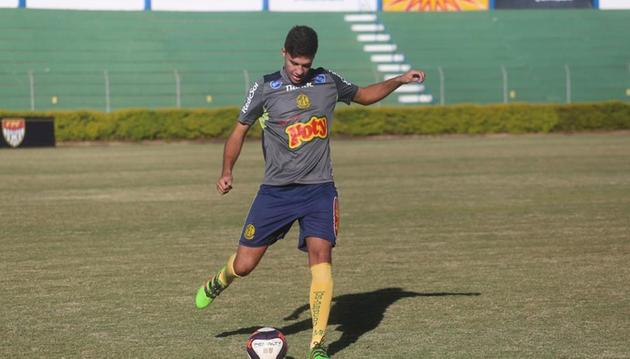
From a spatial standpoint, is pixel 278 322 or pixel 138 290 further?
pixel 138 290

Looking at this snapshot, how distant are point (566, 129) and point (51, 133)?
1885cm

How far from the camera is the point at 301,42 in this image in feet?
23.6

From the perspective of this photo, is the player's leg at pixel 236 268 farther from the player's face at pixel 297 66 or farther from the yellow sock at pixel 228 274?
the player's face at pixel 297 66

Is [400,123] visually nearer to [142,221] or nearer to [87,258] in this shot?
[142,221]

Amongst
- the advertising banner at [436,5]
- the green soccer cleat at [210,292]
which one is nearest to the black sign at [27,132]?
the advertising banner at [436,5]

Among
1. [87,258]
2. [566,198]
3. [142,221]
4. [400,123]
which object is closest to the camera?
[87,258]

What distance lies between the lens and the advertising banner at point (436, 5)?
5694 cm

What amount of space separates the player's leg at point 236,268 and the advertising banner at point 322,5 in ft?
159

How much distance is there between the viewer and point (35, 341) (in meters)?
7.91

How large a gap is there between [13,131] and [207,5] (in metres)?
20.3

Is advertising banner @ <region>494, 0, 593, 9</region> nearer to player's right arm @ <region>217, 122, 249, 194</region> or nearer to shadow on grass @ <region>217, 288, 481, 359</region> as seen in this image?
shadow on grass @ <region>217, 288, 481, 359</region>

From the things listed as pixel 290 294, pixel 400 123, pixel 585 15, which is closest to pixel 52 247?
pixel 290 294

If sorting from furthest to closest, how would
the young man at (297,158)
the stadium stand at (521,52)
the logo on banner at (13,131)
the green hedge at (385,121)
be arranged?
the stadium stand at (521,52), the green hedge at (385,121), the logo on banner at (13,131), the young man at (297,158)

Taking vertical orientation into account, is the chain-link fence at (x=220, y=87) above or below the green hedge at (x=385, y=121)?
above
